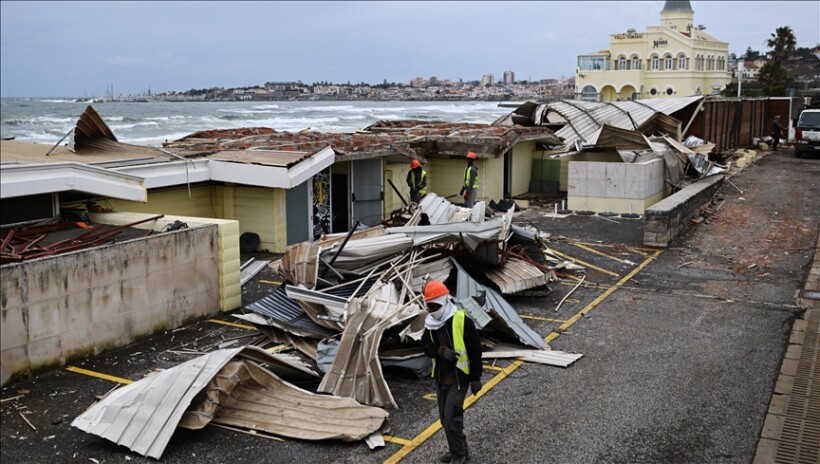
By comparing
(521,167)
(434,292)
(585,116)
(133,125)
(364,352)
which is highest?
(585,116)

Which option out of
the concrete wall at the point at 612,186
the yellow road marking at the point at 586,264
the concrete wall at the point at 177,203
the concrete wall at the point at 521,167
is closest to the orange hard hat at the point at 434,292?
the yellow road marking at the point at 586,264

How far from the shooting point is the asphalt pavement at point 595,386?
7.90 metres

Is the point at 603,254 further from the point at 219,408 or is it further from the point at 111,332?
the point at 219,408

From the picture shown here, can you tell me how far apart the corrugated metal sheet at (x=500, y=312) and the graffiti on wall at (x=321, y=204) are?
6805mm

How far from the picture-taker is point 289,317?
36.1 ft

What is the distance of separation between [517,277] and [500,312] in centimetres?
228

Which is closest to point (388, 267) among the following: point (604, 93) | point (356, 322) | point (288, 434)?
point (356, 322)

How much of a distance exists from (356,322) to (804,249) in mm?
Answer: 12360

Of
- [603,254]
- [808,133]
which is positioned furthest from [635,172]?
[808,133]

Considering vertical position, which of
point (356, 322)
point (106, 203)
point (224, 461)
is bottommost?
point (224, 461)

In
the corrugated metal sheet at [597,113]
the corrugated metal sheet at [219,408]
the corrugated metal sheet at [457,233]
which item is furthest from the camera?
the corrugated metal sheet at [597,113]

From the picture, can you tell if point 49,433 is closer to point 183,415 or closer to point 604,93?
point 183,415

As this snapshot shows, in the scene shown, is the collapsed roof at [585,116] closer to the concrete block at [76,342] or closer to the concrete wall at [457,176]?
the concrete wall at [457,176]

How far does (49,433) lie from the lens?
8.37m
